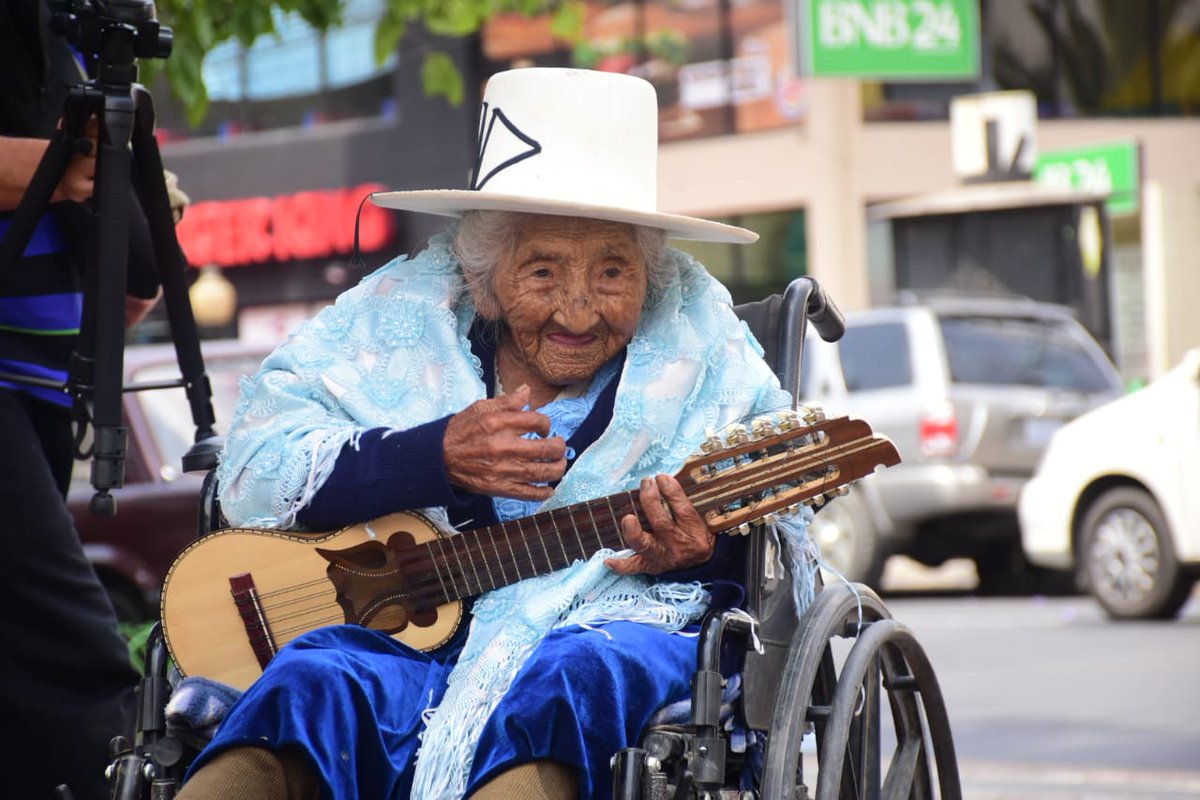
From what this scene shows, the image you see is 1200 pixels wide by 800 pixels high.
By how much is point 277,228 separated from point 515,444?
23.9m

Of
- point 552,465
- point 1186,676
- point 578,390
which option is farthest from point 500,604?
point 1186,676

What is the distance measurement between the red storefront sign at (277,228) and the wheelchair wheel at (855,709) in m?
21.9

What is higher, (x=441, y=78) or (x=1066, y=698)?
(x=441, y=78)

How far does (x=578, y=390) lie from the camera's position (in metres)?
3.64

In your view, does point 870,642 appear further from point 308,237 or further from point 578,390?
point 308,237

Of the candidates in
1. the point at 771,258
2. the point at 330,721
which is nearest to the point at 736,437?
the point at 330,721

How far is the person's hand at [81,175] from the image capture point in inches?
142

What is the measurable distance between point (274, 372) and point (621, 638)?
88 cm

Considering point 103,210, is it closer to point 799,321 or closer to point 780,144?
point 799,321

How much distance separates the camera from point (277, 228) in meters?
26.6

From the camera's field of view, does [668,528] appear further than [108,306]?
No

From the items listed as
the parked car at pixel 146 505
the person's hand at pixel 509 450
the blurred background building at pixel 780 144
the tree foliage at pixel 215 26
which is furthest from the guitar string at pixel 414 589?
the blurred background building at pixel 780 144

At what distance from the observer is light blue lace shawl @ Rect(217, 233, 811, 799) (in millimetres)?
3254

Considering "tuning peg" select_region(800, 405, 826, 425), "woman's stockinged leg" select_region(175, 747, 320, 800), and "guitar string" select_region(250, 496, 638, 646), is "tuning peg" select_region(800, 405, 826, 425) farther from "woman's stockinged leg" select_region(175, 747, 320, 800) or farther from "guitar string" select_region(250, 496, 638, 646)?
"woman's stockinged leg" select_region(175, 747, 320, 800)
